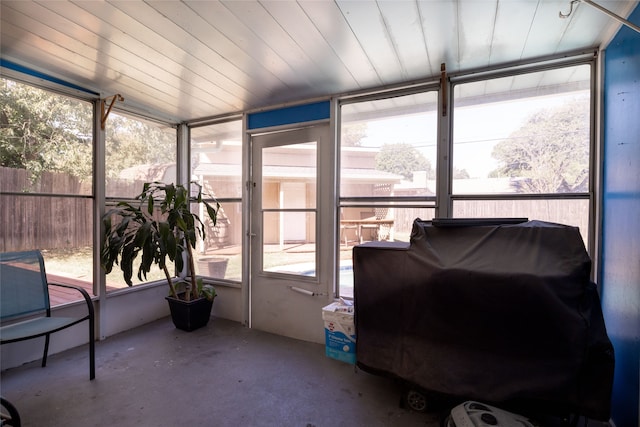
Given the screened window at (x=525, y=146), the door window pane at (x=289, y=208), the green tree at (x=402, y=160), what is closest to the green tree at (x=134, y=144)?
the door window pane at (x=289, y=208)

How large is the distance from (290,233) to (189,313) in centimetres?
137

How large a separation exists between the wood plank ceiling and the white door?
0.69 m

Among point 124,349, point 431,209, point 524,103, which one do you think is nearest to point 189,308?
point 124,349

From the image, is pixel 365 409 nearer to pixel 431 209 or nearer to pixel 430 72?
pixel 431 209

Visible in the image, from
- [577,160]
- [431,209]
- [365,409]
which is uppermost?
[577,160]

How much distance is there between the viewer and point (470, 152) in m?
2.42

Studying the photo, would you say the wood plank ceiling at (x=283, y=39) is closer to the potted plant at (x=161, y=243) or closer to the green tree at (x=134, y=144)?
the green tree at (x=134, y=144)

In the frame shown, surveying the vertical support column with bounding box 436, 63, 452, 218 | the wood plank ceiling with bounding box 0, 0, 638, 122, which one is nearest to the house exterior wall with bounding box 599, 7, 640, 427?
the wood plank ceiling with bounding box 0, 0, 638, 122

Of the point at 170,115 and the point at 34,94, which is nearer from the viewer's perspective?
the point at 34,94

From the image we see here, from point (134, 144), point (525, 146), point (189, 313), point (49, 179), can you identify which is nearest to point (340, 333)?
point (189, 313)

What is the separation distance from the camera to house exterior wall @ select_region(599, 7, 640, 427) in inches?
58.9

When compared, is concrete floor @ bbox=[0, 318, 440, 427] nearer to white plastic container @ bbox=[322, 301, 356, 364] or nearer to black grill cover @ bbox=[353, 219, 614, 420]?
white plastic container @ bbox=[322, 301, 356, 364]

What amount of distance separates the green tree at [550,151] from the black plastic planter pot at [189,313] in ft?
10.3

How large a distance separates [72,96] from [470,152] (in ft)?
11.8
